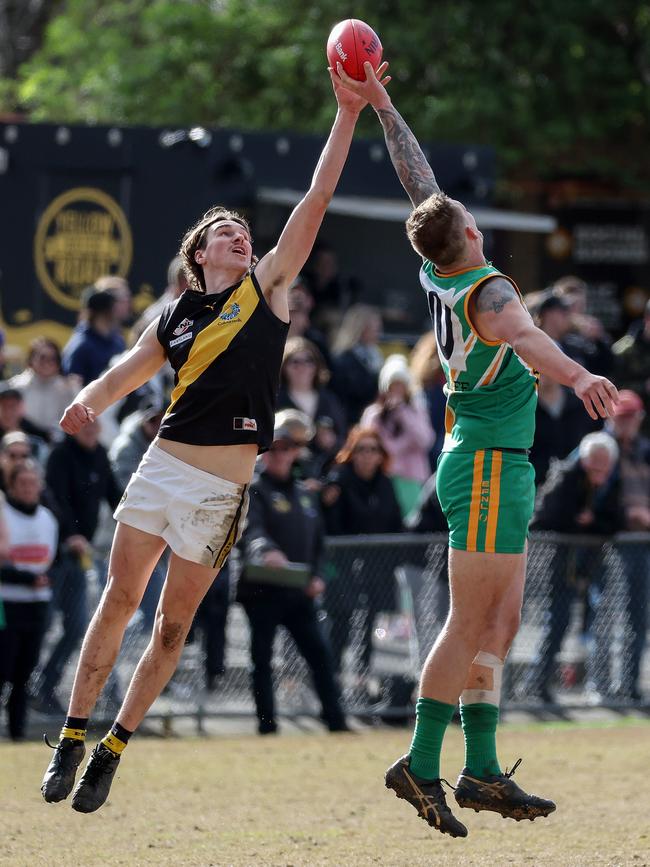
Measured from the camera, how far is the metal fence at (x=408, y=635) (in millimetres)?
11516

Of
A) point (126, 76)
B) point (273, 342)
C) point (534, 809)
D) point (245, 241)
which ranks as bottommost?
point (534, 809)

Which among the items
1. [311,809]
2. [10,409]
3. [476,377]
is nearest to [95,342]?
[10,409]

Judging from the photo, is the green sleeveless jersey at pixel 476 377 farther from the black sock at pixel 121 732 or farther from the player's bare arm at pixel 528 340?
the black sock at pixel 121 732

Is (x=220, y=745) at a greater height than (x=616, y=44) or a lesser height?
lesser

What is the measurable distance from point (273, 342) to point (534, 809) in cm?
217

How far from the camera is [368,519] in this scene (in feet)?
40.4

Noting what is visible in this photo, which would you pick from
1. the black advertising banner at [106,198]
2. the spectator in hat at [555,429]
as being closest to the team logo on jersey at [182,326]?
the spectator in hat at [555,429]

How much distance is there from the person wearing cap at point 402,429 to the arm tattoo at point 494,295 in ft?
20.2

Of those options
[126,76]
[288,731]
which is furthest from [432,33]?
[288,731]

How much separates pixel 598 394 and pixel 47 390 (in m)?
7.03

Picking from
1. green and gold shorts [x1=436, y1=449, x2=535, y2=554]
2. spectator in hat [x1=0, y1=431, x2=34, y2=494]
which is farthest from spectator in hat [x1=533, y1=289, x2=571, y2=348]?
green and gold shorts [x1=436, y1=449, x2=535, y2=554]

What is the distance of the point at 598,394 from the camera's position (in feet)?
19.4

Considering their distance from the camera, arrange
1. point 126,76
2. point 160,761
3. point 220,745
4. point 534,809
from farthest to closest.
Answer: point 126,76, point 220,745, point 160,761, point 534,809

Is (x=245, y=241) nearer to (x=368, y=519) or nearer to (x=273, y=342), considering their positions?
(x=273, y=342)
